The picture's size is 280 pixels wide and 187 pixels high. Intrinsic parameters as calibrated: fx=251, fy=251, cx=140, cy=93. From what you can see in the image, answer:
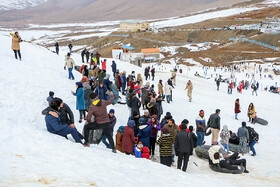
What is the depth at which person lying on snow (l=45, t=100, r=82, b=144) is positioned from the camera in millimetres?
5621

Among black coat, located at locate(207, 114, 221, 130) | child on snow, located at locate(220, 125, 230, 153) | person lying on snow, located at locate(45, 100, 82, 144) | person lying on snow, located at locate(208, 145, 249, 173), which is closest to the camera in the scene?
person lying on snow, located at locate(45, 100, 82, 144)

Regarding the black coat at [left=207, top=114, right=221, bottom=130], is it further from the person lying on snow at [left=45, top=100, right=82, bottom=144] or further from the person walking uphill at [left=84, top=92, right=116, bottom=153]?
the person lying on snow at [left=45, top=100, right=82, bottom=144]

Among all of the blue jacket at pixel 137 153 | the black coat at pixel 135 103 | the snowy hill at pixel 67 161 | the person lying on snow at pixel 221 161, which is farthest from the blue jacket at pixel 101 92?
the person lying on snow at pixel 221 161

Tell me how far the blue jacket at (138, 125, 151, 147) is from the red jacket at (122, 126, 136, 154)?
49cm

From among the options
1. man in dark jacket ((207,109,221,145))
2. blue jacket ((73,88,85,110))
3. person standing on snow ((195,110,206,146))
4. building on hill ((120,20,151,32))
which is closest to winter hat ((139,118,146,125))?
blue jacket ((73,88,85,110))

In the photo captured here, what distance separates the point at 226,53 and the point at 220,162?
58099 millimetres

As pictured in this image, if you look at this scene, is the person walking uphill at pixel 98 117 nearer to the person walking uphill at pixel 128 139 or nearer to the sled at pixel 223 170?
the person walking uphill at pixel 128 139

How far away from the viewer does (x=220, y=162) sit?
23.1 ft

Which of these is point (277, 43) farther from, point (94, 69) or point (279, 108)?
point (94, 69)

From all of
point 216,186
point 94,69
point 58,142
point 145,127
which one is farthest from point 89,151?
point 94,69

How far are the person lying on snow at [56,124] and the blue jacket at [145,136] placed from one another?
5.87 ft

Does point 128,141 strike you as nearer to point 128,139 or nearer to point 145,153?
point 128,139

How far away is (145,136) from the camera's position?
6.98m

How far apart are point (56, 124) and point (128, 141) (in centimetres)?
188
